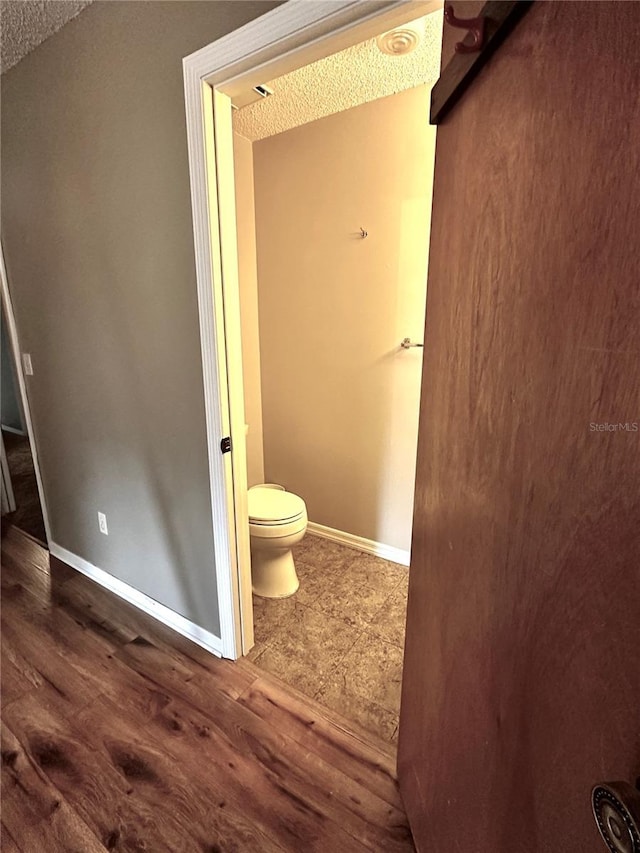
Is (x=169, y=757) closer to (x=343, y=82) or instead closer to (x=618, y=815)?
(x=618, y=815)

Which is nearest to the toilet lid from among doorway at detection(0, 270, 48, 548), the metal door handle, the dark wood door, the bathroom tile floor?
the bathroom tile floor

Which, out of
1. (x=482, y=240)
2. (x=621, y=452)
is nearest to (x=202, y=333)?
(x=482, y=240)

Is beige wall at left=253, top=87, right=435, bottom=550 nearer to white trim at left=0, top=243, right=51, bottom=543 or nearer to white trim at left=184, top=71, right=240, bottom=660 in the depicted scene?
white trim at left=184, top=71, right=240, bottom=660

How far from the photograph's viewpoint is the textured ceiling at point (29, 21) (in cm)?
134

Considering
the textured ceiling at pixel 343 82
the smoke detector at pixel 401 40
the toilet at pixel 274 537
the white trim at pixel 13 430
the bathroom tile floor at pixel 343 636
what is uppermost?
the textured ceiling at pixel 343 82

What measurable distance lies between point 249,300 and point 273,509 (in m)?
1.28

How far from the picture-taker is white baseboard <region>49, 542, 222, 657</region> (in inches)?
67.4

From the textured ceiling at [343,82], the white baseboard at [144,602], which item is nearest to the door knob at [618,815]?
the white baseboard at [144,602]

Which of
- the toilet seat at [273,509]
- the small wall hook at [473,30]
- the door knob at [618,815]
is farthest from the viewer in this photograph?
the toilet seat at [273,509]

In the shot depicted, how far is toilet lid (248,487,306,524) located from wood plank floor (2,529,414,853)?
60cm

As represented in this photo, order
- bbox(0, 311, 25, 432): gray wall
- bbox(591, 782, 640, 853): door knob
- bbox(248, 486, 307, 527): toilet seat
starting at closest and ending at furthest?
bbox(591, 782, 640, 853): door knob < bbox(248, 486, 307, 527): toilet seat < bbox(0, 311, 25, 432): gray wall

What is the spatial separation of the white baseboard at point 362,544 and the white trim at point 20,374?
1.55 m

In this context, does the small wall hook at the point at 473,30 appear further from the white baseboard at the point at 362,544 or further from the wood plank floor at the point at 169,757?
the white baseboard at the point at 362,544

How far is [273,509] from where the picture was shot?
1.97 metres
